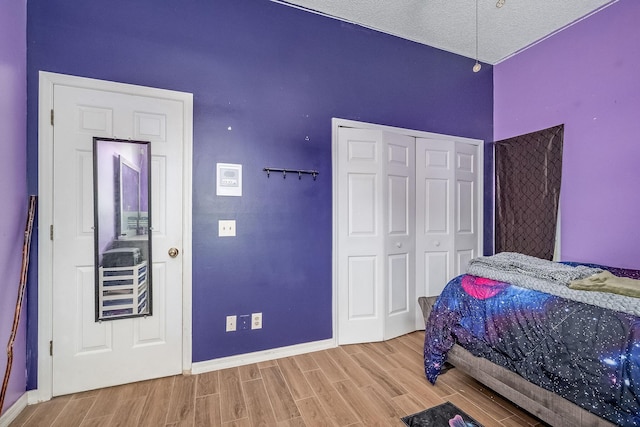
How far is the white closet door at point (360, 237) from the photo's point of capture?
102 inches

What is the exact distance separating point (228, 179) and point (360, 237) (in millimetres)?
1328

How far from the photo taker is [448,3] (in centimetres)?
240

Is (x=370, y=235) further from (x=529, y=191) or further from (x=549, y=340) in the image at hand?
(x=529, y=191)

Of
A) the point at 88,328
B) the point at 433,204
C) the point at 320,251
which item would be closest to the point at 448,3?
the point at 433,204

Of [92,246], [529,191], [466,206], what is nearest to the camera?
[92,246]

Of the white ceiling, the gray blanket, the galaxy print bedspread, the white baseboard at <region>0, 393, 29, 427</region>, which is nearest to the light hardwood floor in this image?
the white baseboard at <region>0, 393, 29, 427</region>

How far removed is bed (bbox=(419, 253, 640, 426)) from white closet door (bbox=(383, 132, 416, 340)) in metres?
0.75

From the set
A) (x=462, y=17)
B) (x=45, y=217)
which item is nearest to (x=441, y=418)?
(x=45, y=217)

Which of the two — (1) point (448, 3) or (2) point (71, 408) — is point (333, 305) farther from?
(1) point (448, 3)

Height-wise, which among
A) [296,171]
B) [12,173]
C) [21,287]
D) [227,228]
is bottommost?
[21,287]

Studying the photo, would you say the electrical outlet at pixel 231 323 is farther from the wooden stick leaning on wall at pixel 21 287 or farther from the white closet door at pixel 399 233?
the white closet door at pixel 399 233

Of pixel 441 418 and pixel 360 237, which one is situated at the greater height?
pixel 360 237

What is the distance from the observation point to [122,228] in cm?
197

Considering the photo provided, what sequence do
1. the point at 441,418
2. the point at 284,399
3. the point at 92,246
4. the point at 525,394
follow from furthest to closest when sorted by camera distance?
the point at 92,246 < the point at 284,399 < the point at 441,418 < the point at 525,394
